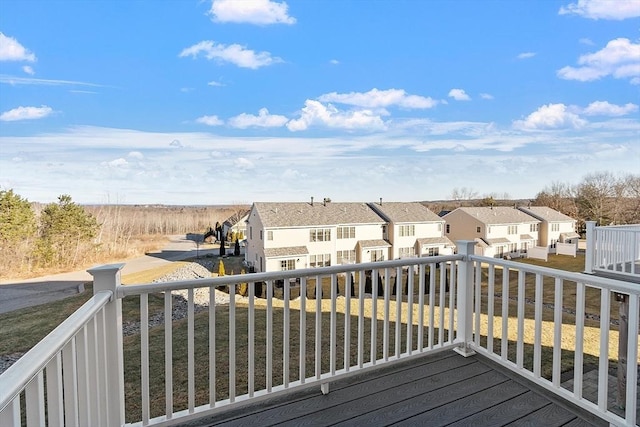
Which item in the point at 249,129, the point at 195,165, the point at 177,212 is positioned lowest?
the point at 177,212

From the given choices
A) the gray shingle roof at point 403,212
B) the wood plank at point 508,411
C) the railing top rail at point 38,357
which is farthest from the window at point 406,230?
the railing top rail at point 38,357

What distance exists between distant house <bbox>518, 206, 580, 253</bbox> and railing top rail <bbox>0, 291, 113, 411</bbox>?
3171cm

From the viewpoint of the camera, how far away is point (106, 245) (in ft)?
75.7

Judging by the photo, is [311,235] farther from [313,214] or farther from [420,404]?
[420,404]

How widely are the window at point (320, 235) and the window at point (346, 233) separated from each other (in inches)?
29.2

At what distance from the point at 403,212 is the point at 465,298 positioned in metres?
20.5

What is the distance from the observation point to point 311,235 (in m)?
19.6

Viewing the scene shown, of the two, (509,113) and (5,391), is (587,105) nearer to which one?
(509,113)

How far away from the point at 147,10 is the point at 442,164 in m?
18.4

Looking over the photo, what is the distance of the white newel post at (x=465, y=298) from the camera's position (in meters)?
2.94

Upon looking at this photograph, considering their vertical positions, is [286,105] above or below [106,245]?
above

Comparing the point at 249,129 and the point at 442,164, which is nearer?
the point at 249,129

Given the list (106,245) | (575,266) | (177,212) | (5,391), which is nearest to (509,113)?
(575,266)

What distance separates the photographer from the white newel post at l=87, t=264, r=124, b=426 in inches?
68.1
